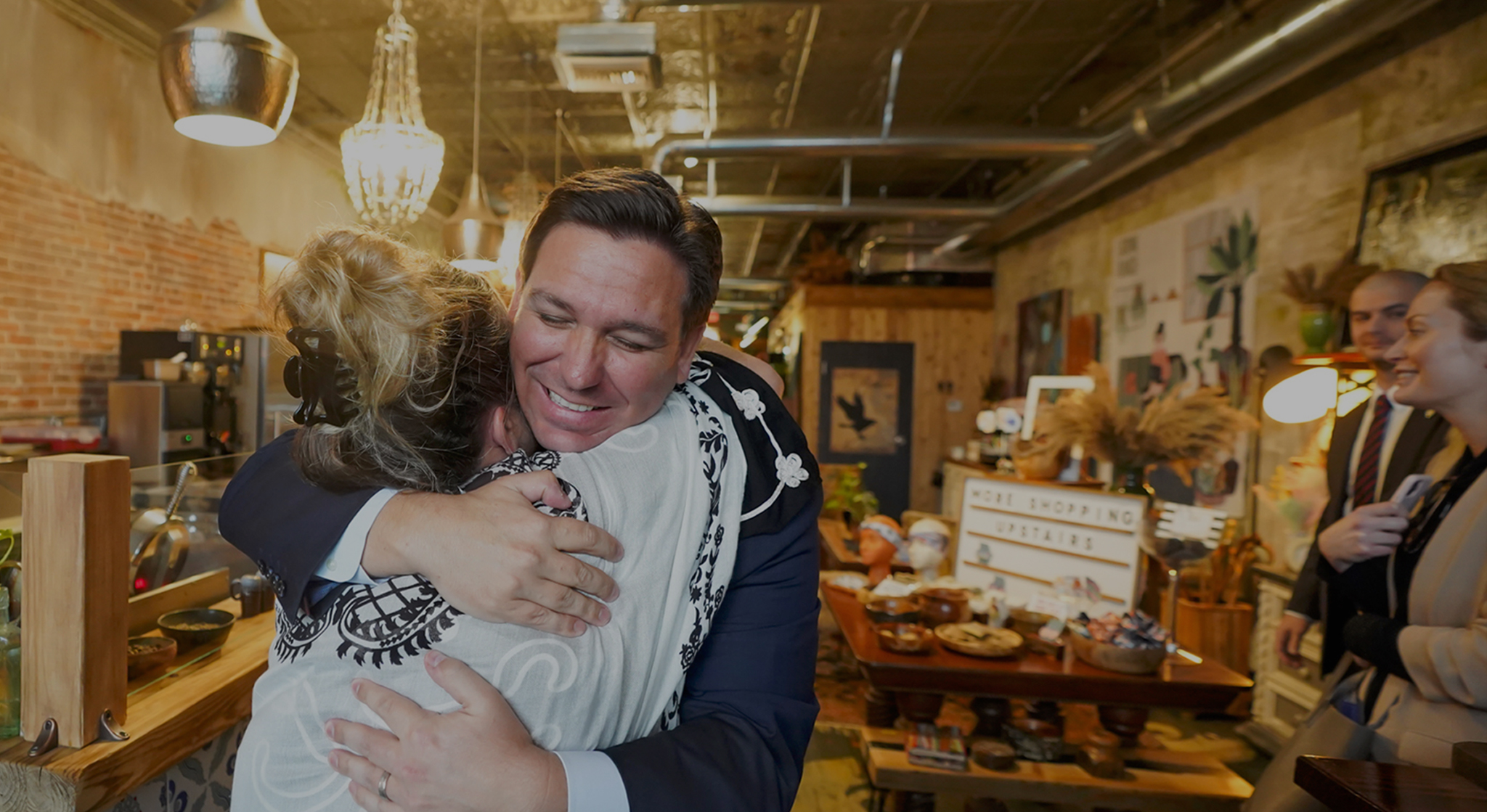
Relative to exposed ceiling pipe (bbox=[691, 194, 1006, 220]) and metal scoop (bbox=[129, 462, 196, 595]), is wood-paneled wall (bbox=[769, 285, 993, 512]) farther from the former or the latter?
metal scoop (bbox=[129, 462, 196, 595])

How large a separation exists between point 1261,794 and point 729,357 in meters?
1.83

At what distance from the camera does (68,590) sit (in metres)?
1.29

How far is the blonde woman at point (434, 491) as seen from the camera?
3.01 ft

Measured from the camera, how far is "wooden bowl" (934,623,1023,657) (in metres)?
2.50

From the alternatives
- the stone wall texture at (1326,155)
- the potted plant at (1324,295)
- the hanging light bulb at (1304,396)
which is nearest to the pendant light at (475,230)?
the hanging light bulb at (1304,396)

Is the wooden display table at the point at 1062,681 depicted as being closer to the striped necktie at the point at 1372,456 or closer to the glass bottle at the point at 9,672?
the striped necktie at the point at 1372,456

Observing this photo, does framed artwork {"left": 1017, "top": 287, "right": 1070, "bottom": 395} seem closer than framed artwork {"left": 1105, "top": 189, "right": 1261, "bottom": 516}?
No

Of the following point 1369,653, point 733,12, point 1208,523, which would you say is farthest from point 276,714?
point 733,12

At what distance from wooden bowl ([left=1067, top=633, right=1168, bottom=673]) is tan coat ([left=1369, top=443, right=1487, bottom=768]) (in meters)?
0.59

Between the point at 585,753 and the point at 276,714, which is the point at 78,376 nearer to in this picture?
the point at 276,714

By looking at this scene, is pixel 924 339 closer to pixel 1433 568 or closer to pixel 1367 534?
pixel 1367 534

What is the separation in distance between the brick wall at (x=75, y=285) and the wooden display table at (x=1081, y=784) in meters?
3.89

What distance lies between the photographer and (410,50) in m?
2.63

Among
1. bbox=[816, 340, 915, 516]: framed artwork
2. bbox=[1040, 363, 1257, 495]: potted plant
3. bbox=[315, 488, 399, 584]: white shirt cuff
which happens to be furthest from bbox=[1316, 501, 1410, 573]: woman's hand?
bbox=[816, 340, 915, 516]: framed artwork
